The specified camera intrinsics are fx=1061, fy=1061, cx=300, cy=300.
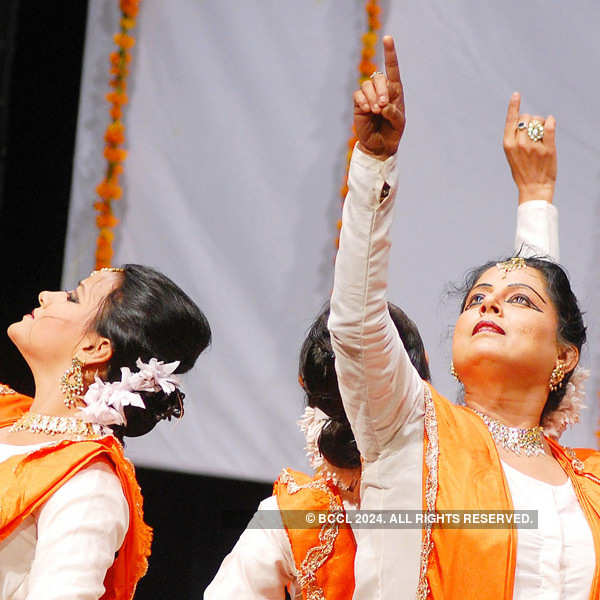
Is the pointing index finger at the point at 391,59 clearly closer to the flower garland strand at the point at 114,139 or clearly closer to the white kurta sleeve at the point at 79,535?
the white kurta sleeve at the point at 79,535

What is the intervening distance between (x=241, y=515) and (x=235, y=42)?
5.42 ft

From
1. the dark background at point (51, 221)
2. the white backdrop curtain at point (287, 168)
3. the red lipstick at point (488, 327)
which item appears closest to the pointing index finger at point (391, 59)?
the red lipstick at point (488, 327)

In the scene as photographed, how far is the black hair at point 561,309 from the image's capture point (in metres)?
2.39

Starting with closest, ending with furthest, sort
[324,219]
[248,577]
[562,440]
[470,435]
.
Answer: [470,435] → [248,577] → [562,440] → [324,219]

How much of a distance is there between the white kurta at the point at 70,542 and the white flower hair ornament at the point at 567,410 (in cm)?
99

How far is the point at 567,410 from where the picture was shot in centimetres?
249

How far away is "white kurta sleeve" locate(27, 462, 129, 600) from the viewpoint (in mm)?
2094

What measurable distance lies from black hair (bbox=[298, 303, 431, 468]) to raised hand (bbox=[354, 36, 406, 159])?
609 mm

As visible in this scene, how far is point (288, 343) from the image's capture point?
362cm

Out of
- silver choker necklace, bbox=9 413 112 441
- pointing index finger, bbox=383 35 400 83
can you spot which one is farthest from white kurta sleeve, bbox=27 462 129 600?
pointing index finger, bbox=383 35 400 83

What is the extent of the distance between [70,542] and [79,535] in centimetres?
2

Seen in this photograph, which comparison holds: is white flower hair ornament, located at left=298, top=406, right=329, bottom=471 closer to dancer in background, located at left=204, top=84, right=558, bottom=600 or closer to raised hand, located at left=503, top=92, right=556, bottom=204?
dancer in background, located at left=204, top=84, right=558, bottom=600

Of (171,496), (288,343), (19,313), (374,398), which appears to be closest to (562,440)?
(288,343)

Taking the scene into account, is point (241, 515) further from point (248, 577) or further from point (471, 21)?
point (471, 21)
